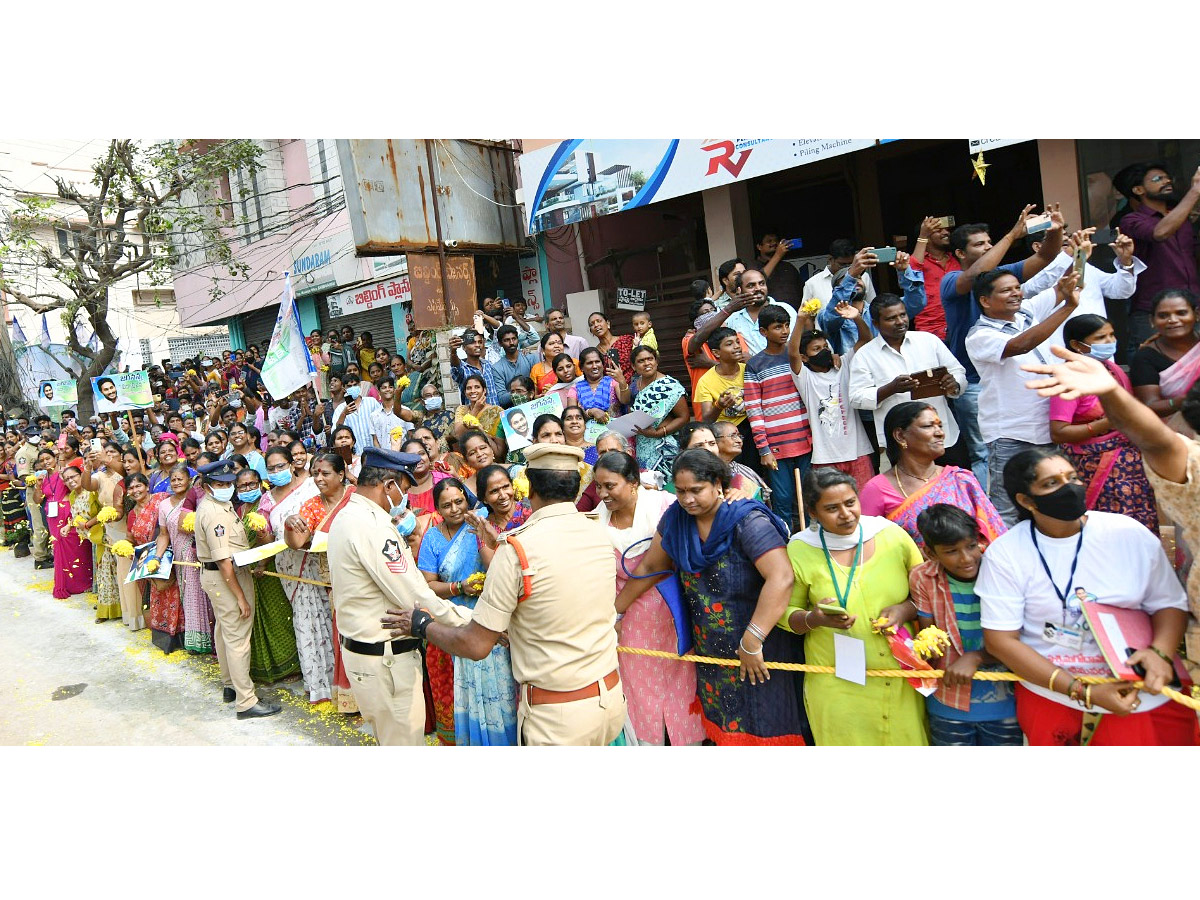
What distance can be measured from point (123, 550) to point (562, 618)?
591cm

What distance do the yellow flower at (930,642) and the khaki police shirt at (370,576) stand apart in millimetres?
1969

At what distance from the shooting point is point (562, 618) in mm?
3197

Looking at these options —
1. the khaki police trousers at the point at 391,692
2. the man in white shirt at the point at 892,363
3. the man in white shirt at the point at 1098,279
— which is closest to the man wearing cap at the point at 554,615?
the khaki police trousers at the point at 391,692

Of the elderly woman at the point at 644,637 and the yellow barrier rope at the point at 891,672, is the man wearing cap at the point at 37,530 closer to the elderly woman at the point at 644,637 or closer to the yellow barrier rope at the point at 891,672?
the elderly woman at the point at 644,637

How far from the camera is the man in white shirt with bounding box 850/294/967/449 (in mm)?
5008

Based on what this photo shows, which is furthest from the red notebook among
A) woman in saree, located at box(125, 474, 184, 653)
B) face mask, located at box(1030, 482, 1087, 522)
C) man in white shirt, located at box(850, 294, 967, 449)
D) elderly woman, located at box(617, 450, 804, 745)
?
woman in saree, located at box(125, 474, 184, 653)

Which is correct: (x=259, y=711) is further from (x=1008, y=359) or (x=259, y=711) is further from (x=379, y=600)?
(x=1008, y=359)

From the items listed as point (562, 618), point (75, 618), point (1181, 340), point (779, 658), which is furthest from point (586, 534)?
point (75, 618)

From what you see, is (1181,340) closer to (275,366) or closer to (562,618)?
(562,618)

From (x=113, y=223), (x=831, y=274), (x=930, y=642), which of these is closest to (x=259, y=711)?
(x=930, y=642)

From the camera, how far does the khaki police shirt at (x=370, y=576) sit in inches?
149

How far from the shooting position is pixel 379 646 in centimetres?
390

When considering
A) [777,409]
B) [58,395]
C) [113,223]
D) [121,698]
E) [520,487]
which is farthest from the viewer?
[58,395]

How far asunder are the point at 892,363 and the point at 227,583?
4765mm
